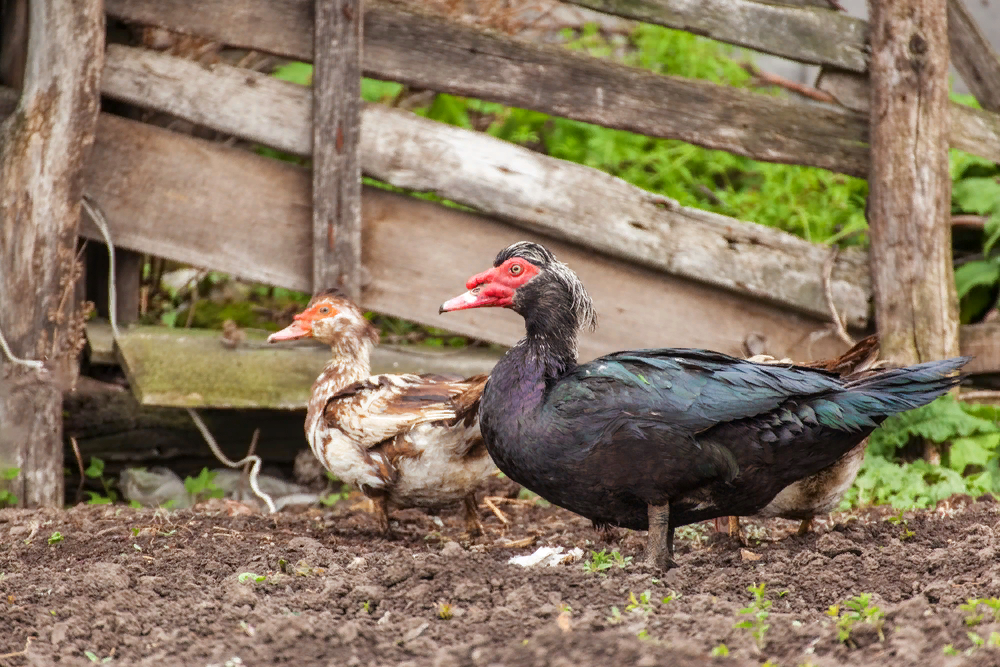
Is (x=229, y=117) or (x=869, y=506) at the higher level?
(x=229, y=117)

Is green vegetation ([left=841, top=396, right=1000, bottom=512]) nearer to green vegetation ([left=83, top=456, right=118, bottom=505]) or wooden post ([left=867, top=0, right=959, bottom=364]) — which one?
wooden post ([left=867, top=0, right=959, bottom=364])

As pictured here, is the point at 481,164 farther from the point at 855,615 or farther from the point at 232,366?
the point at 855,615

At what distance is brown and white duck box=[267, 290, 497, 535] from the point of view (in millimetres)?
4773

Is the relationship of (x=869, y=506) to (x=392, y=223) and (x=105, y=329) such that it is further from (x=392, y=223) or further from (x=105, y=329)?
(x=105, y=329)

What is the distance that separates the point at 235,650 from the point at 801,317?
154 inches

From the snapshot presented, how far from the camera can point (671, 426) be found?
3.88 metres

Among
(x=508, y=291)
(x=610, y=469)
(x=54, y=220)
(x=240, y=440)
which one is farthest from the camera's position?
(x=240, y=440)

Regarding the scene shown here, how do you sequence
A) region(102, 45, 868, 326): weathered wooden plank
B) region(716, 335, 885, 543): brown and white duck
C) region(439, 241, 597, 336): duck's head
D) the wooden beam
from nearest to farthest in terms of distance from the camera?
region(439, 241, 597, 336): duck's head
region(716, 335, 885, 543): brown and white duck
region(102, 45, 868, 326): weathered wooden plank
the wooden beam

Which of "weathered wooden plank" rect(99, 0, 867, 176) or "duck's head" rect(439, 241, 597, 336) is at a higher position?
"weathered wooden plank" rect(99, 0, 867, 176)

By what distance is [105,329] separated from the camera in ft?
19.4

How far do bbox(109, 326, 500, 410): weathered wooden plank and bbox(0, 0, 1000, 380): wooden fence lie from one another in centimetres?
40

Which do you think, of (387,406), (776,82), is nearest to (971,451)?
(387,406)

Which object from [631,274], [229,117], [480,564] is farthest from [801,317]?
[229,117]

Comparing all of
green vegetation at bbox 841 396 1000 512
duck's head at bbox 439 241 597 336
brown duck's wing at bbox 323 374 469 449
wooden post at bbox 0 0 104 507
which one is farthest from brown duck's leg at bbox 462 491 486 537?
wooden post at bbox 0 0 104 507
